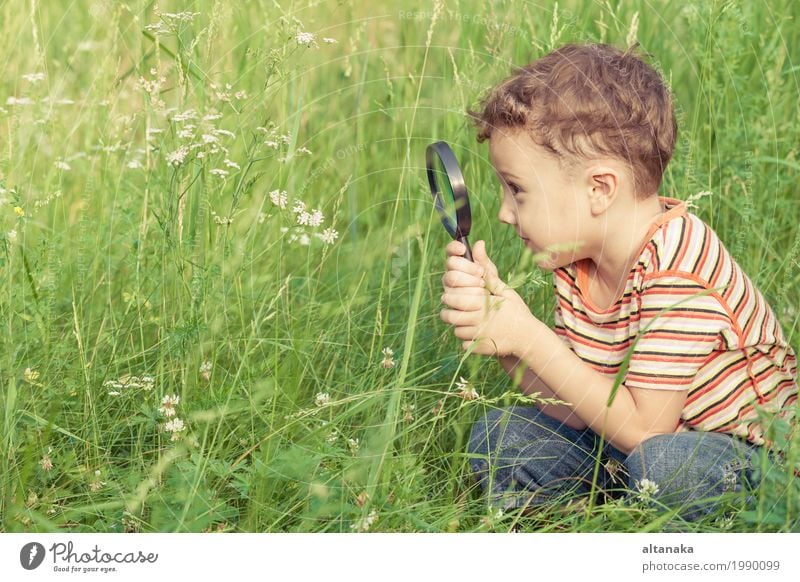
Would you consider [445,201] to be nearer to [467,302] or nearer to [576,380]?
[467,302]

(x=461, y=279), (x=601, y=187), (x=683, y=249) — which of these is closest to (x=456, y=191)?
(x=461, y=279)

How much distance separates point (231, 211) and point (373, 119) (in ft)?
2.97

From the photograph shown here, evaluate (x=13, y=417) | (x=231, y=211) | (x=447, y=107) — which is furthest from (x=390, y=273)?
(x=13, y=417)

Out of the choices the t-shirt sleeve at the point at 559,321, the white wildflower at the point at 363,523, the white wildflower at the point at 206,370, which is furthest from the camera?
the t-shirt sleeve at the point at 559,321

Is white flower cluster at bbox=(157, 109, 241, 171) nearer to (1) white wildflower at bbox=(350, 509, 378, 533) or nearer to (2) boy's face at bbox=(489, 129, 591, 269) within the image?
(2) boy's face at bbox=(489, 129, 591, 269)

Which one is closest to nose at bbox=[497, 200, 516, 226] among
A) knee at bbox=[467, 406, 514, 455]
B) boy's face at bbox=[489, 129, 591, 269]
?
boy's face at bbox=[489, 129, 591, 269]

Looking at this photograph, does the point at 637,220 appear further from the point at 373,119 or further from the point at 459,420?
the point at 373,119

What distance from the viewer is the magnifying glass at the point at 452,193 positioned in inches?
65.7

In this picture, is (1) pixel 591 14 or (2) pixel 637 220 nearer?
(2) pixel 637 220

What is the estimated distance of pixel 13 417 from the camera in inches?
68.7

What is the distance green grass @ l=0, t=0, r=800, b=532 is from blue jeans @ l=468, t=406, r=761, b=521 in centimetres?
5

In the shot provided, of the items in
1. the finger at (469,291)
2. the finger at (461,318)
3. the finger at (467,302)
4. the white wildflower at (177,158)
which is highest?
the white wildflower at (177,158)

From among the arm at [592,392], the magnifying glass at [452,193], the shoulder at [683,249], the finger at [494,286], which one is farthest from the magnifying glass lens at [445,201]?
the shoulder at [683,249]

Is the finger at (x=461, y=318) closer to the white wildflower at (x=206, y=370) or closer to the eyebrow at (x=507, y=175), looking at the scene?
the eyebrow at (x=507, y=175)
